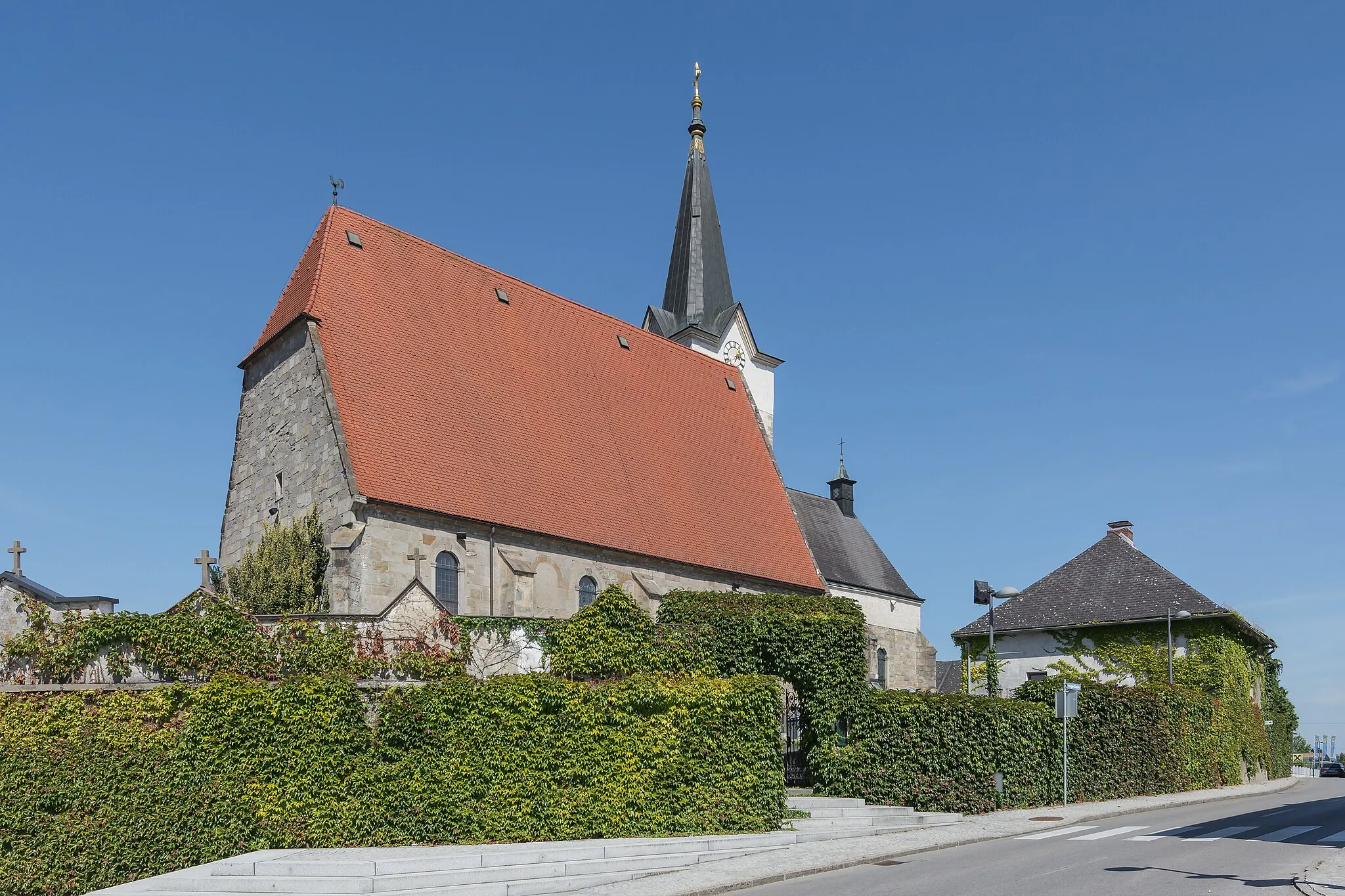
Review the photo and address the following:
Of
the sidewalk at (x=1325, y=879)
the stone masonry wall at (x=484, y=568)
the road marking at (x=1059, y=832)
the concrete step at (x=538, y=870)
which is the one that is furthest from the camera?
the stone masonry wall at (x=484, y=568)

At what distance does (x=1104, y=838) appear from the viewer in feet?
55.4

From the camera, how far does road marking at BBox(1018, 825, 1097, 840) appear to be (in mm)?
17344

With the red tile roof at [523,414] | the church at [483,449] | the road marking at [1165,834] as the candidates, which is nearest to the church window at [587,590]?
the church at [483,449]

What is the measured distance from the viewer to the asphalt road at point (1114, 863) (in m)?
12.1

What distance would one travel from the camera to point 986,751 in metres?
20.8

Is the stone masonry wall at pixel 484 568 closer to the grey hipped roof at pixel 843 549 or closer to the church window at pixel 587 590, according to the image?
the church window at pixel 587 590

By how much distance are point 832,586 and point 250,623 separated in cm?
2710

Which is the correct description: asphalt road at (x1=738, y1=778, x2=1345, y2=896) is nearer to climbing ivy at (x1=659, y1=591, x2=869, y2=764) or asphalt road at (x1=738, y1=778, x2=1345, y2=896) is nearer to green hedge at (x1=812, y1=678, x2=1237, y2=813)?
green hedge at (x1=812, y1=678, x2=1237, y2=813)

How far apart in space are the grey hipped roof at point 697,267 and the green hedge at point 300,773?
27949mm

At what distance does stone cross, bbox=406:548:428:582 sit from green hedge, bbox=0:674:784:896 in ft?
17.5

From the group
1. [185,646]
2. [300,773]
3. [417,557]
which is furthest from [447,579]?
[300,773]

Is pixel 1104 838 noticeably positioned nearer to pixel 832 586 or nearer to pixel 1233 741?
pixel 1233 741

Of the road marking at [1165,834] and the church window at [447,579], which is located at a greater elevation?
the church window at [447,579]

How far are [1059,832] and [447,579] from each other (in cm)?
1216
